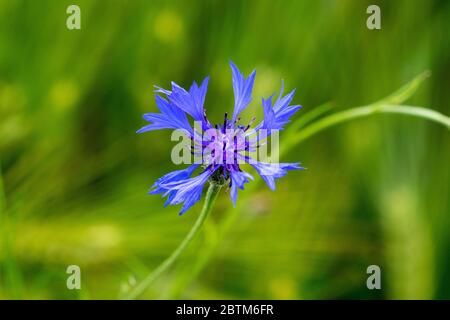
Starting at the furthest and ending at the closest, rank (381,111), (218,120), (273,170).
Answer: (218,120), (381,111), (273,170)

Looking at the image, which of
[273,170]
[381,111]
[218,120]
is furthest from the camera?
[218,120]

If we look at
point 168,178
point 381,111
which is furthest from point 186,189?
point 381,111

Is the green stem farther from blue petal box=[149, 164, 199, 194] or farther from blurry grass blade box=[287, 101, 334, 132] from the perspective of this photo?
blue petal box=[149, 164, 199, 194]

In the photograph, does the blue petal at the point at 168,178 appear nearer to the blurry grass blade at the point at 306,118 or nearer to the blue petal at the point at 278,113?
the blue petal at the point at 278,113

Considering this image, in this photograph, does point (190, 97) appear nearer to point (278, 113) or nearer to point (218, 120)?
point (278, 113)

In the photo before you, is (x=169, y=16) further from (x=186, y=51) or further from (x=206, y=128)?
(x=206, y=128)

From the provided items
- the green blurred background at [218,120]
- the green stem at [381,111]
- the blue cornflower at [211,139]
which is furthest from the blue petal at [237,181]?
the green blurred background at [218,120]
